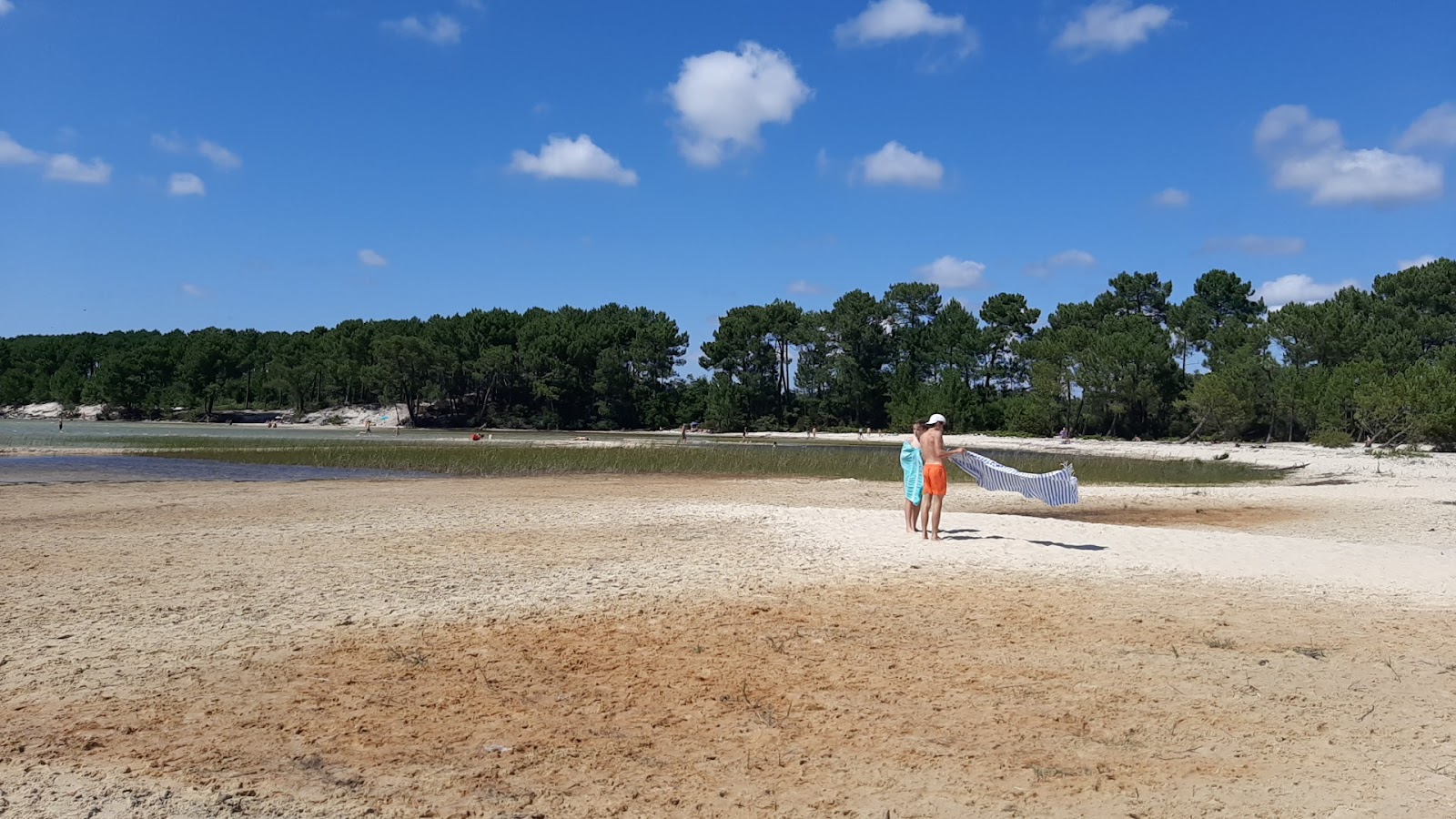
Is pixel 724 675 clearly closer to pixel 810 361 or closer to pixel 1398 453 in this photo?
pixel 1398 453

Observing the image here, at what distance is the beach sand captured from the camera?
547 cm

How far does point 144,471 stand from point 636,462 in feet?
56.1

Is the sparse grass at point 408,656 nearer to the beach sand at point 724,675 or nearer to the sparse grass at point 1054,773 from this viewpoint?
the beach sand at point 724,675

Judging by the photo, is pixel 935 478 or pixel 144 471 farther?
pixel 144 471

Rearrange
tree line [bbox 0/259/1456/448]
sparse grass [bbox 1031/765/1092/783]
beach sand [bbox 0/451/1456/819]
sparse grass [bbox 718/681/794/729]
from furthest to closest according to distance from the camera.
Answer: tree line [bbox 0/259/1456/448] → sparse grass [bbox 718/681/794/729] → sparse grass [bbox 1031/765/1092/783] → beach sand [bbox 0/451/1456/819]

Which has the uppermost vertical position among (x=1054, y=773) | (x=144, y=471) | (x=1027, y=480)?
(x=1027, y=480)

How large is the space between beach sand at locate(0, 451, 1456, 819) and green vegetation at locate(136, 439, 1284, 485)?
19.3 m

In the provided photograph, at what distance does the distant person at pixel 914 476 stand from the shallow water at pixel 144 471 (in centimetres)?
2014

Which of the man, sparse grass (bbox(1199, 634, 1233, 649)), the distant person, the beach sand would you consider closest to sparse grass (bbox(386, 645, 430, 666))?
the beach sand

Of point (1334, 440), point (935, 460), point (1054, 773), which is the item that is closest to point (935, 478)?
point (935, 460)

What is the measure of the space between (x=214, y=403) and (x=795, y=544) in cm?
12032

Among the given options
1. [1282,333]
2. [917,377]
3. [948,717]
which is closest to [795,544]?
[948,717]

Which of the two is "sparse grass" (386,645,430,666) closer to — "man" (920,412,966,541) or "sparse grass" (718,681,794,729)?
"sparse grass" (718,681,794,729)

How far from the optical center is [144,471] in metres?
31.2
